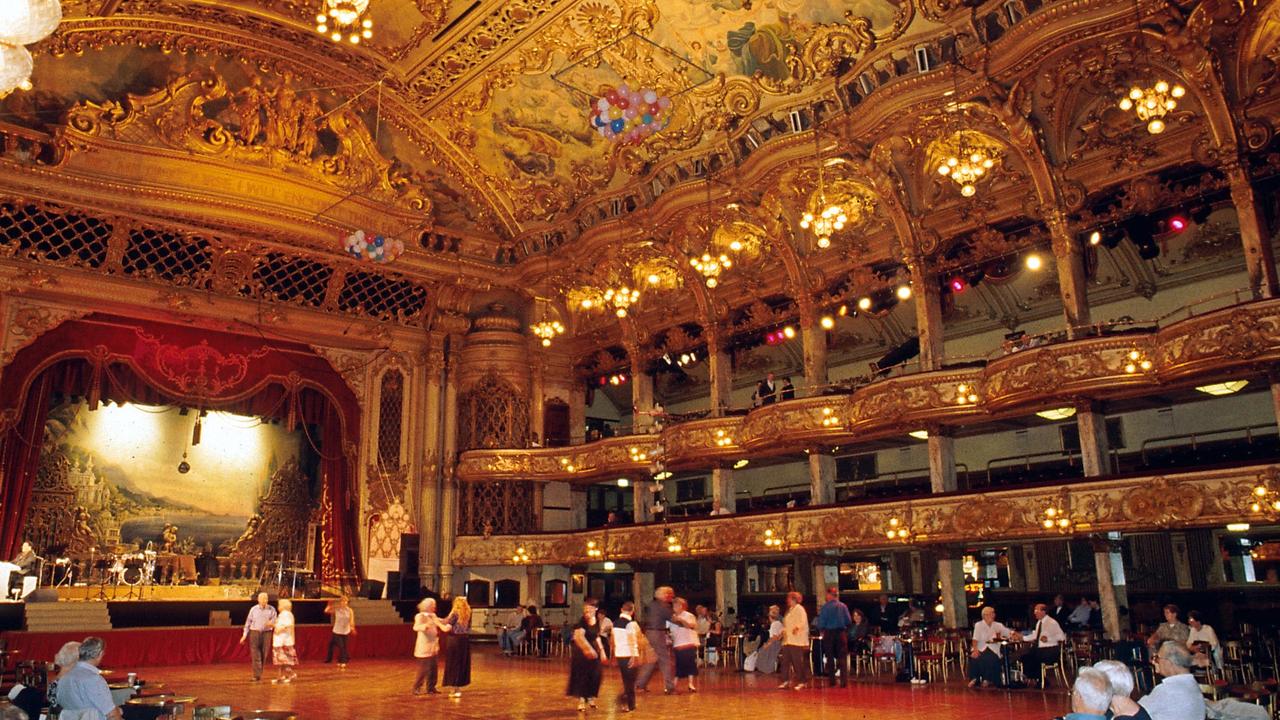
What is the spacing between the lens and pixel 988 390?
16625 mm

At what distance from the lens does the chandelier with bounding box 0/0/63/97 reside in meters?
4.16

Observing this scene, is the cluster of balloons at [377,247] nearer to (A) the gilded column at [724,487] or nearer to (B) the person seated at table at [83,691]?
(A) the gilded column at [724,487]

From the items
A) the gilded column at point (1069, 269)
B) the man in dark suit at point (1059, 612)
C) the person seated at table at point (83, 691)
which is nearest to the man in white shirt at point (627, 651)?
the person seated at table at point (83, 691)

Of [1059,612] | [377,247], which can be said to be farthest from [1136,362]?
[377,247]

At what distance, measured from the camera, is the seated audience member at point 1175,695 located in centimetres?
523

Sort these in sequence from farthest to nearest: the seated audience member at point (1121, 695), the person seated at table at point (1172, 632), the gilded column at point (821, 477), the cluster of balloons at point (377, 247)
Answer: the gilded column at point (821, 477) → the cluster of balloons at point (377, 247) → the person seated at table at point (1172, 632) → the seated audience member at point (1121, 695)

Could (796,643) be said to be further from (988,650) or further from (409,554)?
(409,554)

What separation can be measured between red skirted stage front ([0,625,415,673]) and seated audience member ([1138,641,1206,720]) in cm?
1579

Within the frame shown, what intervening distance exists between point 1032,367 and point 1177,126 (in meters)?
4.60

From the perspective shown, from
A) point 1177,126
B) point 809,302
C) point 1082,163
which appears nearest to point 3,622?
point 809,302

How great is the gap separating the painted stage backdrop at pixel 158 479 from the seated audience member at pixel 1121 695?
2158cm

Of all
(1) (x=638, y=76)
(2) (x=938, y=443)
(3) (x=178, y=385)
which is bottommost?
(2) (x=938, y=443)

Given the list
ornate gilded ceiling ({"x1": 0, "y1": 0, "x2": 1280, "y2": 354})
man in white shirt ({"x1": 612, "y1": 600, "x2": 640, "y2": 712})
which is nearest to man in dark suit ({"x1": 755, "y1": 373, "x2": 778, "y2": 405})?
ornate gilded ceiling ({"x1": 0, "y1": 0, "x2": 1280, "y2": 354})

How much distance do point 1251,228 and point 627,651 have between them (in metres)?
11.7
